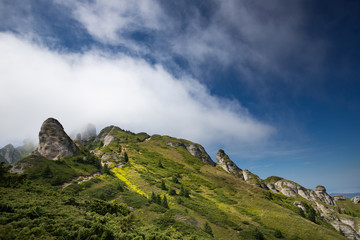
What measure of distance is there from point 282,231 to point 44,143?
85055 millimetres

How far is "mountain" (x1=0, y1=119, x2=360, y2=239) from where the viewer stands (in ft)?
46.9

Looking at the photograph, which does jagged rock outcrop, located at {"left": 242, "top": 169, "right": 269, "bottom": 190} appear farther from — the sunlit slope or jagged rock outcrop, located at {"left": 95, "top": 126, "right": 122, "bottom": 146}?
jagged rock outcrop, located at {"left": 95, "top": 126, "right": 122, "bottom": 146}

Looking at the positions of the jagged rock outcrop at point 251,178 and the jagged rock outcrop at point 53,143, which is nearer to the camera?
the jagged rock outcrop at point 53,143

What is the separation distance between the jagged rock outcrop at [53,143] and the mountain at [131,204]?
0.40m

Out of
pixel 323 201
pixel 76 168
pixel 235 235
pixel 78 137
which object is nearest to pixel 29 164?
pixel 76 168

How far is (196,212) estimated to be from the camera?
43750mm

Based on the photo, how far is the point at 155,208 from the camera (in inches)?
1368

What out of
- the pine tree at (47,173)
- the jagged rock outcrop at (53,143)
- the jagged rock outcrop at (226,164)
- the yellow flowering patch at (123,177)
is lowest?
the pine tree at (47,173)

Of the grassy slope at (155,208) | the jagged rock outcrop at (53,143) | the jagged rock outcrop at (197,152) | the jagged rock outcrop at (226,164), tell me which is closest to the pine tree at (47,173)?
the grassy slope at (155,208)

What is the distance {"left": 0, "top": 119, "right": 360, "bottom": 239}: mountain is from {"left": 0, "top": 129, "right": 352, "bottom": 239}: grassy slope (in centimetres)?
9

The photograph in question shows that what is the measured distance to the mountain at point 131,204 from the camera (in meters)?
14.3

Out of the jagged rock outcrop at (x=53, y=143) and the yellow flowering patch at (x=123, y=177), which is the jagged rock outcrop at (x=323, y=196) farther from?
the jagged rock outcrop at (x=53, y=143)

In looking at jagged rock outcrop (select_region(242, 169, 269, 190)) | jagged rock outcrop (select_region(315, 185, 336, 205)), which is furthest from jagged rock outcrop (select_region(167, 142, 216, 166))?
jagged rock outcrop (select_region(315, 185, 336, 205))

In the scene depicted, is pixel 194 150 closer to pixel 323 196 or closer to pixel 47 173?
pixel 47 173
